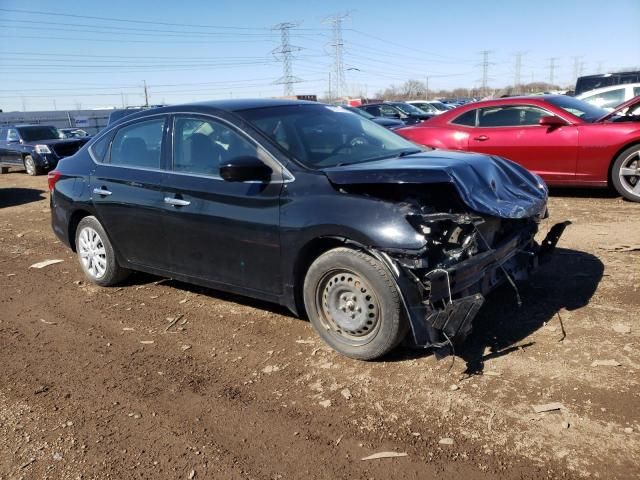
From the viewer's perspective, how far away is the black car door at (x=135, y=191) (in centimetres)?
479

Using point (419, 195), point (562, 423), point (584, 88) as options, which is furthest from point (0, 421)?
point (584, 88)

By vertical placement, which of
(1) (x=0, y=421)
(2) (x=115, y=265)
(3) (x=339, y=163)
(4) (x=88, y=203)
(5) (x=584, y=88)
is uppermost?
(5) (x=584, y=88)

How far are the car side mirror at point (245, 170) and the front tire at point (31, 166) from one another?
1434 cm

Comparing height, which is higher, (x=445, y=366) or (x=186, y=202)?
(x=186, y=202)

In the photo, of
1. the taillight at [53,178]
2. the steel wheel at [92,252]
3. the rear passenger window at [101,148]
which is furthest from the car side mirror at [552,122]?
the taillight at [53,178]

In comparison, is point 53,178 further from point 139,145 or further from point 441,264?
point 441,264

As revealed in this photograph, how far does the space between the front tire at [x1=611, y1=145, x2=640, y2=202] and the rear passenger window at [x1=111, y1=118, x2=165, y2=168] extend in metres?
6.10

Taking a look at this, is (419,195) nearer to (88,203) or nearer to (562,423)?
(562,423)

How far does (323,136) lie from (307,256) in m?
1.06

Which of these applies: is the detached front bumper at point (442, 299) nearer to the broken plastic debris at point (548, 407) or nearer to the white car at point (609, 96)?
the broken plastic debris at point (548, 407)

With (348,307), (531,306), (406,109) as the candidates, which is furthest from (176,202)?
(406,109)

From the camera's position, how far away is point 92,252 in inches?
223

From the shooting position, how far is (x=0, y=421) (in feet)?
11.1

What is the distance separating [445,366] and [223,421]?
1.42m
